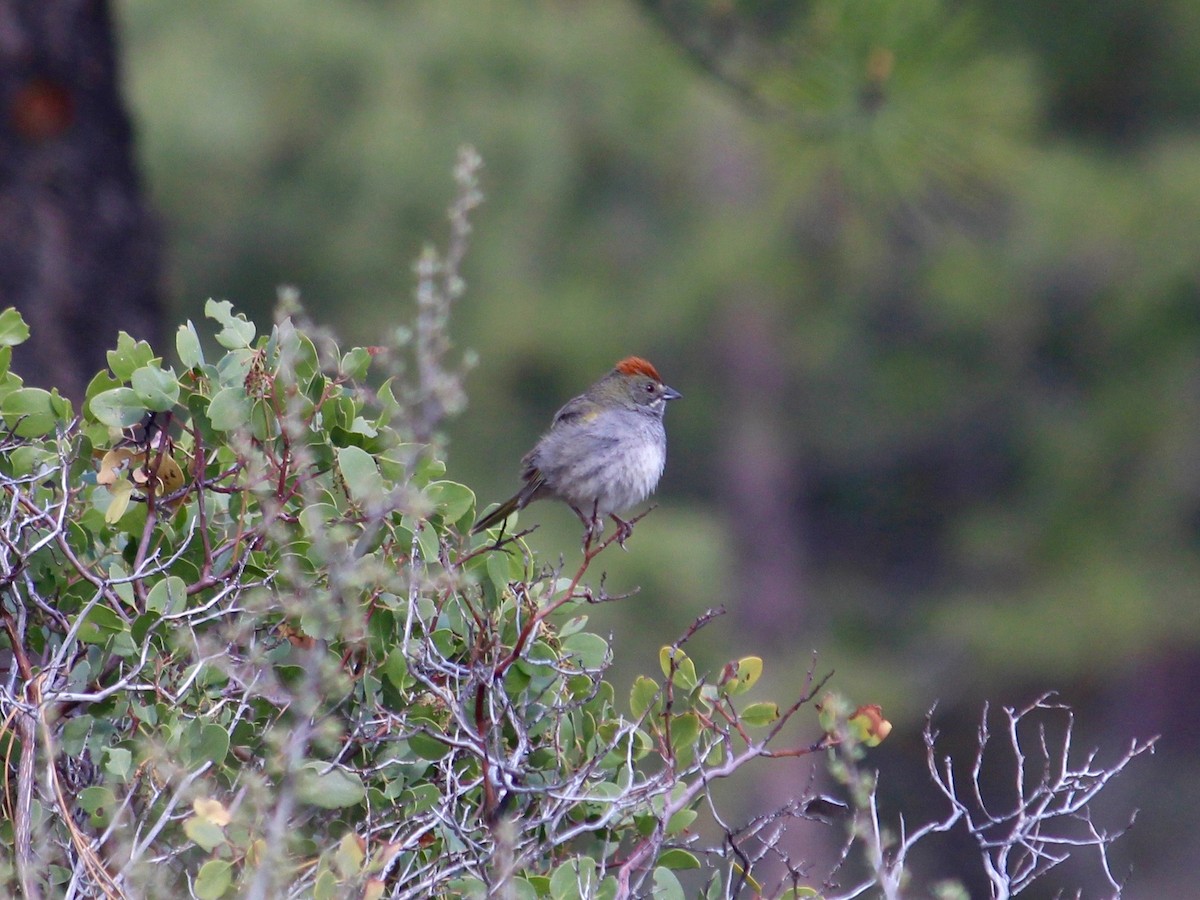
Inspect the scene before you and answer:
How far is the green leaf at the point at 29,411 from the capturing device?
266cm

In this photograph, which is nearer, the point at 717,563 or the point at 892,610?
the point at 717,563

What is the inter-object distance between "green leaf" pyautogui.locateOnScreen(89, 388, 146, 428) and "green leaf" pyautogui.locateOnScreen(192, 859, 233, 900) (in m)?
0.83

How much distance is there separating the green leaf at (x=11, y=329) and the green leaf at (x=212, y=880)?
43.9 inches

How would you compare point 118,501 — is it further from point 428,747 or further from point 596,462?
point 596,462

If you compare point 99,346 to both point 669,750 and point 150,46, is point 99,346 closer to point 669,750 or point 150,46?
point 669,750

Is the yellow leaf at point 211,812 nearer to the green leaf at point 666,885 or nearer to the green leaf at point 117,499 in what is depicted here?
the green leaf at point 117,499

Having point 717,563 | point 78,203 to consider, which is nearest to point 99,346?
point 78,203

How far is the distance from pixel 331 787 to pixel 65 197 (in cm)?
348

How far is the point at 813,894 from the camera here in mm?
2480

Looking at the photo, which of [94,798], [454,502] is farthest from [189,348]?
[94,798]

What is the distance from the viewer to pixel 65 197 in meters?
5.18

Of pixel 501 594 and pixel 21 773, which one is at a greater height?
pixel 501 594

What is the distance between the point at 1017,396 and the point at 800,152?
7.56m

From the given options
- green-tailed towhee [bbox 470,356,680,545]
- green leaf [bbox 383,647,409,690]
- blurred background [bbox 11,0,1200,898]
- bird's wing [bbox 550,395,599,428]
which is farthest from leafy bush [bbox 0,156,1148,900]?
blurred background [bbox 11,0,1200,898]
